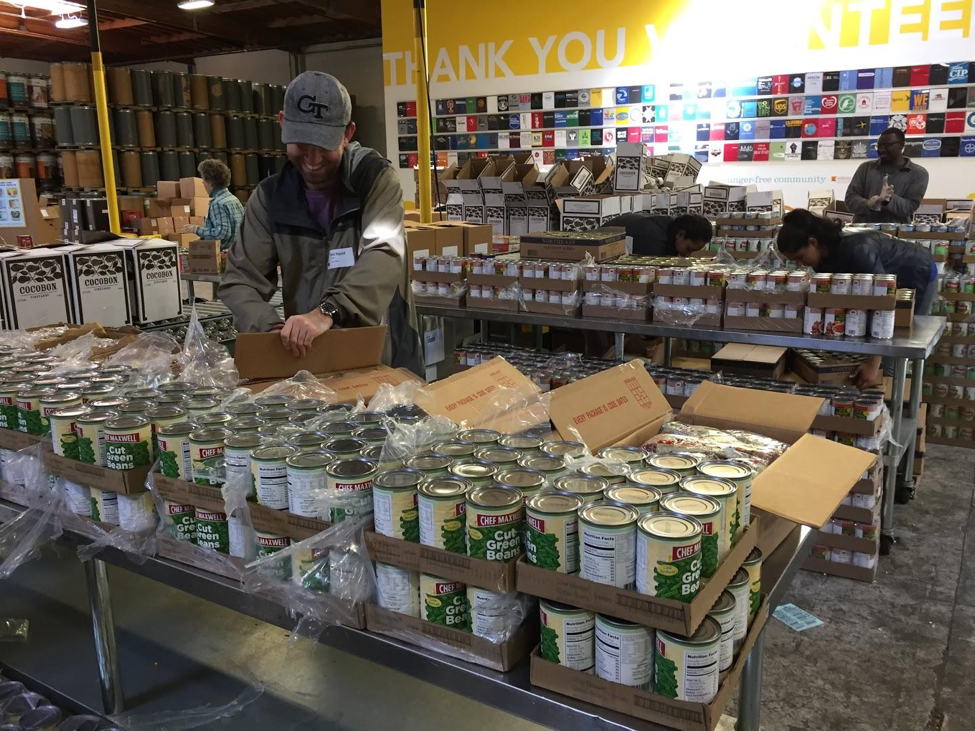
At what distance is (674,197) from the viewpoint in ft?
19.6

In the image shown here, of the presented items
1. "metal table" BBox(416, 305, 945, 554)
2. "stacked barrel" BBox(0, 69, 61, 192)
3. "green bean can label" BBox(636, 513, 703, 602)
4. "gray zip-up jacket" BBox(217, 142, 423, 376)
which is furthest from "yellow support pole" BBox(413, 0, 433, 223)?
"stacked barrel" BBox(0, 69, 61, 192)

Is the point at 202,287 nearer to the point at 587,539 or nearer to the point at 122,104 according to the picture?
the point at 122,104

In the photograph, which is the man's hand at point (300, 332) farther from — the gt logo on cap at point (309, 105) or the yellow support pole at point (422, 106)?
the yellow support pole at point (422, 106)

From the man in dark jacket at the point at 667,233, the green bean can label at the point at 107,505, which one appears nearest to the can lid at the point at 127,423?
the green bean can label at the point at 107,505

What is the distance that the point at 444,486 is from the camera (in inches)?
46.6

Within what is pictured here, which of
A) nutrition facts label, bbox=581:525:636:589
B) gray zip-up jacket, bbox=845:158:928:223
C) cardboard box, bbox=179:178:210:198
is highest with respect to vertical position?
cardboard box, bbox=179:178:210:198

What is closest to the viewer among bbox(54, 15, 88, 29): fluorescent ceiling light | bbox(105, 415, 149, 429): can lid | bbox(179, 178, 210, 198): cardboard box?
bbox(105, 415, 149, 429): can lid

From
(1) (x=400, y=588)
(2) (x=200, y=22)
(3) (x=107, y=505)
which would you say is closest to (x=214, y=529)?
(3) (x=107, y=505)

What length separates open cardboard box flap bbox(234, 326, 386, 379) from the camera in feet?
6.76

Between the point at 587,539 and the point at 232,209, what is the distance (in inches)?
240

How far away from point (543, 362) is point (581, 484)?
2.33 metres

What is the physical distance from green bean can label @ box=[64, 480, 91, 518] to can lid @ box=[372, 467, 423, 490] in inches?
32.0

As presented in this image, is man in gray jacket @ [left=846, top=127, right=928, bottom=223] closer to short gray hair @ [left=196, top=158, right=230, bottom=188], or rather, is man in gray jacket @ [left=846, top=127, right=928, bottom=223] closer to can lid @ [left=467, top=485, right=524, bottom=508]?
short gray hair @ [left=196, top=158, right=230, bottom=188]

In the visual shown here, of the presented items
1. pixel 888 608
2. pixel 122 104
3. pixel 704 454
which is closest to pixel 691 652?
pixel 704 454
